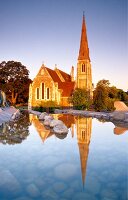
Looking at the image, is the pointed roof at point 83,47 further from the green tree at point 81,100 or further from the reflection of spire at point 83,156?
the reflection of spire at point 83,156

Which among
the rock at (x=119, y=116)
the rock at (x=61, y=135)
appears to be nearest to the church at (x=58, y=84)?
the rock at (x=119, y=116)

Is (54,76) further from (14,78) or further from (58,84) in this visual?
(14,78)

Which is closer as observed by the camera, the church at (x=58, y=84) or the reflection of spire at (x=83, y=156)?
the reflection of spire at (x=83, y=156)

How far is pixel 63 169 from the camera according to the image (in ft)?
22.5

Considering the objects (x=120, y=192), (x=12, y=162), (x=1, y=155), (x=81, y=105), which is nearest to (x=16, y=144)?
(x=1, y=155)

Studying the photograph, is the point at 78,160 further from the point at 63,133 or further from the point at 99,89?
the point at 99,89

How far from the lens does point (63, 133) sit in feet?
42.2

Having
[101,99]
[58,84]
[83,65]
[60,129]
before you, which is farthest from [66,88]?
[60,129]

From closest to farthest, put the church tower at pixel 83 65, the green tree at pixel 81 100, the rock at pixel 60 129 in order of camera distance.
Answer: the rock at pixel 60 129
the green tree at pixel 81 100
the church tower at pixel 83 65

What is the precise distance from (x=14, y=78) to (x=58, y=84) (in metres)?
10.2

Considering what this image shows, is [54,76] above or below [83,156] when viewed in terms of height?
above

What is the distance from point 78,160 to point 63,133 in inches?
204

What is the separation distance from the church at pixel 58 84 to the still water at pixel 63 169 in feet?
118

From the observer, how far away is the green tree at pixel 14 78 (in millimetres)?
49469
